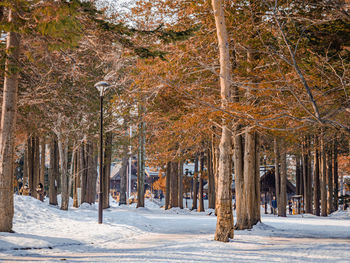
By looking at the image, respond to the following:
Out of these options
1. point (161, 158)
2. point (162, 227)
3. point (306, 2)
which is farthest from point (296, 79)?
point (161, 158)

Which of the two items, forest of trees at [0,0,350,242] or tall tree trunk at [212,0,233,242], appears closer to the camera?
forest of trees at [0,0,350,242]

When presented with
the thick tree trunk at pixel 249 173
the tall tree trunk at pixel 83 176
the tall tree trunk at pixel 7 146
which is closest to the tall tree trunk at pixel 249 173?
the thick tree trunk at pixel 249 173

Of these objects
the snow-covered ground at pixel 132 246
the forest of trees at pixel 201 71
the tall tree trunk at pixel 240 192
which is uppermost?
the forest of trees at pixel 201 71

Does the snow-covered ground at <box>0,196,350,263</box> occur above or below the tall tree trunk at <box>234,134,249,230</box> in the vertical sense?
below

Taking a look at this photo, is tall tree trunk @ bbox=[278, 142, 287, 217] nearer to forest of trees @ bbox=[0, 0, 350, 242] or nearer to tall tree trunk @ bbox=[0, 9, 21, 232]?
forest of trees @ bbox=[0, 0, 350, 242]

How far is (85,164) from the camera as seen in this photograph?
2991 centimetres

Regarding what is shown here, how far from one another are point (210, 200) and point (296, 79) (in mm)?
25402

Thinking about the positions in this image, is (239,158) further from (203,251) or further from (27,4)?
(27,4)

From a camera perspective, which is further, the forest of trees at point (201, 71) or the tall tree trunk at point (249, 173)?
the tall tree trunk at point (249, 173)

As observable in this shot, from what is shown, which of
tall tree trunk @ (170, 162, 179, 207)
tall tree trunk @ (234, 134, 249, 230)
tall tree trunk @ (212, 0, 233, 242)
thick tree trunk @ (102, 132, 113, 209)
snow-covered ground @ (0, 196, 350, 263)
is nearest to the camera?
snow-covered ground @ (0, 196, 350, 263)

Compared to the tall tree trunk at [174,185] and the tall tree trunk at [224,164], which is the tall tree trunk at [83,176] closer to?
the tall tree trunk at [174,185]

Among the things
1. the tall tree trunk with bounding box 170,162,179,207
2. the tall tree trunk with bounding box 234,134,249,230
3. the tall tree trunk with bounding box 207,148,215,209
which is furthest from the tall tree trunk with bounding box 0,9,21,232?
the tall tree trunk with bounding box 207,148,215,209

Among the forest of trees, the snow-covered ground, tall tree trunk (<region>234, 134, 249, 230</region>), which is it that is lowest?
the snow-covered ground

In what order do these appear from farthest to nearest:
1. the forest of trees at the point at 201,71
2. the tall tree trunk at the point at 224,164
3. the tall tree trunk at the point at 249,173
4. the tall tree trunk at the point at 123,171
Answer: the tall tree trunk at the point at 123,171 → the tall tree trunk at the point at 249,173 → the tall tree trunk at the point at 224,164 → the forest of trees at the point at 201,71
